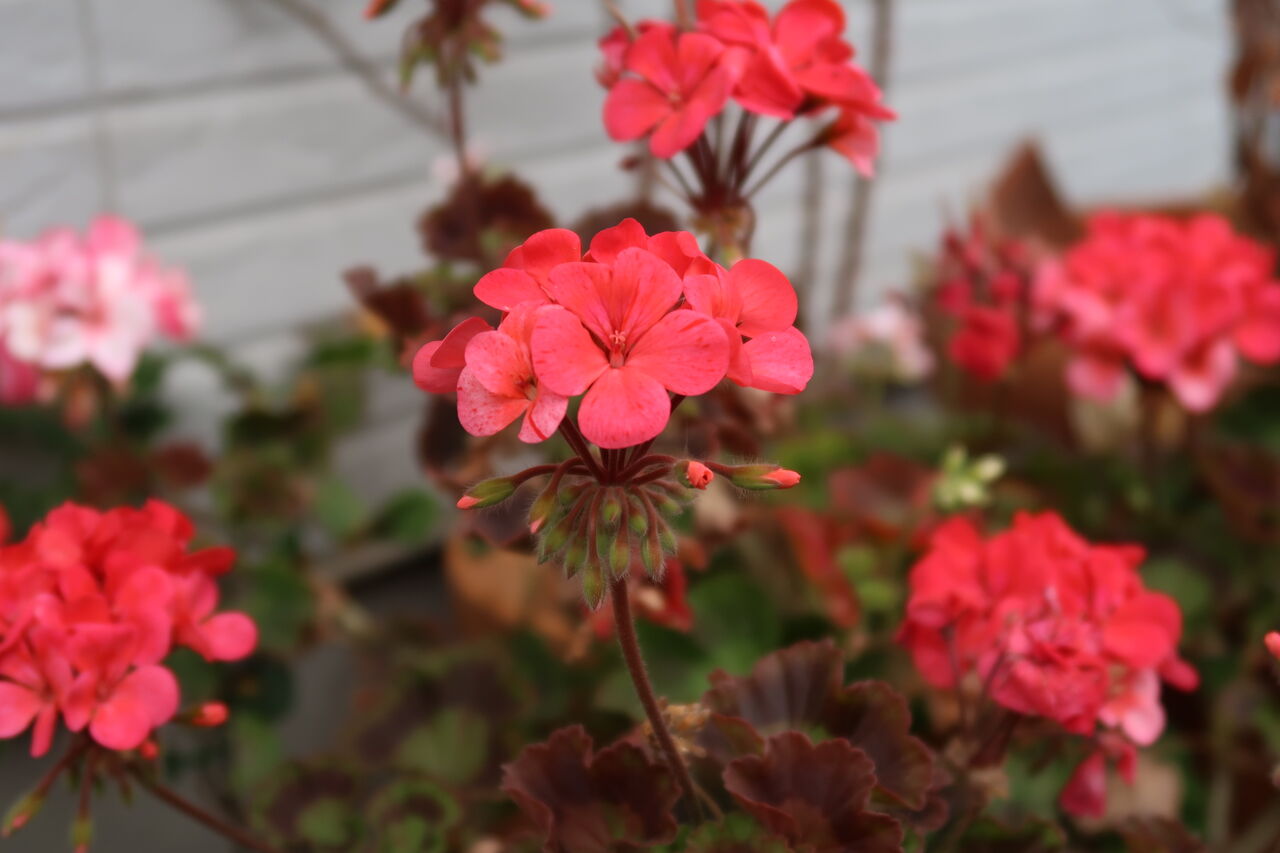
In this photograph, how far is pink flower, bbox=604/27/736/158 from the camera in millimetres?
416

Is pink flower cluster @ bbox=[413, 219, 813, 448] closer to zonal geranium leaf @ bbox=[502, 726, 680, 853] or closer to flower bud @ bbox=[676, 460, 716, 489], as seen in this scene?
flower bud @ bbox=[676, 460, 716, 489]

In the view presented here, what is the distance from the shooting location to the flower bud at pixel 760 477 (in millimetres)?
308

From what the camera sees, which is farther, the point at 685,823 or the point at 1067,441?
the point at 1067,441

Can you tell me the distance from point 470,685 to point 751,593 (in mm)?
219

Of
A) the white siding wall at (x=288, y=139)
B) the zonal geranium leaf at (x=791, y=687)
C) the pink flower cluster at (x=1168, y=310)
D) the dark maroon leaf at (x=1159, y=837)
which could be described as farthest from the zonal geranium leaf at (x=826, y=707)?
the white siding wall at (x=288, y=139)

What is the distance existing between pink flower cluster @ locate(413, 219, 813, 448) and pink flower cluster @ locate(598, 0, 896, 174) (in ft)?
0.35

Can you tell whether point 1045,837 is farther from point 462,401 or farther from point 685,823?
point 462,401

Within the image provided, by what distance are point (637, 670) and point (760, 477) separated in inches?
3.1

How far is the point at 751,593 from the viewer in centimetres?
68

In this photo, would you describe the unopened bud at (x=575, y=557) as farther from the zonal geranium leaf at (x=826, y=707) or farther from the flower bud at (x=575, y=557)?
the zonal geranium leaf at (x=826, y=707)

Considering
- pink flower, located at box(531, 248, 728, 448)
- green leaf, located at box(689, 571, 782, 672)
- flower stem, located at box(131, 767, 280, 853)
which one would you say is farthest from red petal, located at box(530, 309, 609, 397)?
green leaf, located at box(689, 571, 782, 672)

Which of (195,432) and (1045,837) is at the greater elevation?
(1045,837)

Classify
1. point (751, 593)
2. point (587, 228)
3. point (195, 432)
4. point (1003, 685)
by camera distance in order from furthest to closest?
point (195, 432) → point (751, 593) → point (587, 228) → point (1003, 685)

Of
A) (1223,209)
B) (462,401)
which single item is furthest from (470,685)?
(1223,209)
